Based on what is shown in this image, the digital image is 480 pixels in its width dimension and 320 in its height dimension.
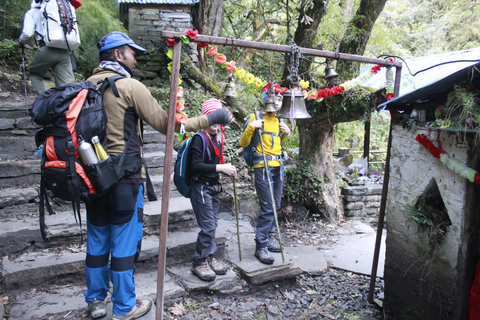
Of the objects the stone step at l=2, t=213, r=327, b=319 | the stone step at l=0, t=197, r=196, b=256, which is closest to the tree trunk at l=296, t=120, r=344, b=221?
the stone step at l=2, t=213, r=327, b=319

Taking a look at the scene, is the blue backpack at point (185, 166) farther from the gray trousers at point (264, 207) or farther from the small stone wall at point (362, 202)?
the small stone wall at point (362, 202)

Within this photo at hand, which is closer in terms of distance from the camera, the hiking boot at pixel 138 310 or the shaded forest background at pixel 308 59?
the hiking boot at pixel 138 310

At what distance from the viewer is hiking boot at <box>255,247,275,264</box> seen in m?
4.16

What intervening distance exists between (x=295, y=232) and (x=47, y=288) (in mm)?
4085

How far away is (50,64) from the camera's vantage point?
4891 mm

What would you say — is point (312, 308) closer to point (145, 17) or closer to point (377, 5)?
point (377, 5)

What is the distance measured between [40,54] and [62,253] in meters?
2.81

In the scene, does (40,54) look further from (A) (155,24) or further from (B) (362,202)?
(B) (362,202)

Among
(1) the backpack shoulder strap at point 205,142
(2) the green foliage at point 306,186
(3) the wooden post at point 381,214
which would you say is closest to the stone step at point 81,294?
(1) the backpack shoulder strap at point 205,142

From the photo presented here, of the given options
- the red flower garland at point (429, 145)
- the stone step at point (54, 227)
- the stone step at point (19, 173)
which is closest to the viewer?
the red flower garland at point (429, 145)

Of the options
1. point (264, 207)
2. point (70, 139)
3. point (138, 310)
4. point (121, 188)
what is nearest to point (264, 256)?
point (264, 207)

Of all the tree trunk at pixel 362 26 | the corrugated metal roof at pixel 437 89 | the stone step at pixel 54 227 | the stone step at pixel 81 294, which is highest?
the tree trunk at pixel 362 26

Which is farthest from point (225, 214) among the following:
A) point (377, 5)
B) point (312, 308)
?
point (377, 5)

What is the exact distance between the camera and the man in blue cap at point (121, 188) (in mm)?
2611
